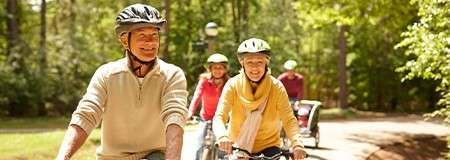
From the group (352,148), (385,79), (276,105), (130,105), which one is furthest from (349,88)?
(130,105)

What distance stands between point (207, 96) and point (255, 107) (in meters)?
2.98

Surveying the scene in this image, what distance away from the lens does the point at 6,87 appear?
80.0ft

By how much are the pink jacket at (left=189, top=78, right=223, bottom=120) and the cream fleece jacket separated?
15.9 ft

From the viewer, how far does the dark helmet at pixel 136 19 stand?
3176 millimetres

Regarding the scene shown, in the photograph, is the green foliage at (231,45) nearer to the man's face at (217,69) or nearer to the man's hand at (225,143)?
the man's face at (217,69)

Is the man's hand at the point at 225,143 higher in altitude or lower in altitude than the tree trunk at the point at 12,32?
lower

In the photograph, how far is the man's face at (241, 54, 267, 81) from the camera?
16.9 feet

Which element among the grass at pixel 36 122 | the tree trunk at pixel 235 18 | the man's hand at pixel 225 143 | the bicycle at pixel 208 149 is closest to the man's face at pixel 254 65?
the man's hand at pixel 225 143

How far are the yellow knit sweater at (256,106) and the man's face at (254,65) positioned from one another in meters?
0.06

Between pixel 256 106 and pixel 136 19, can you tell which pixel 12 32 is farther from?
pixel 136 19

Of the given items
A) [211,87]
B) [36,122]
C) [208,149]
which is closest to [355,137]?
[211,87]

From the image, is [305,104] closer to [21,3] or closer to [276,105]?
[276,105]

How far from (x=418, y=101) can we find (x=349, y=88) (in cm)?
413

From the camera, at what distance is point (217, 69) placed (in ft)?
26.7
